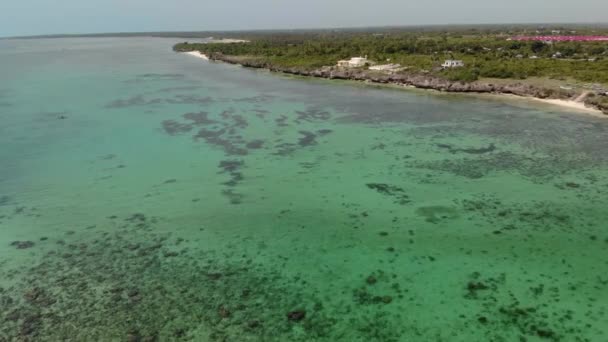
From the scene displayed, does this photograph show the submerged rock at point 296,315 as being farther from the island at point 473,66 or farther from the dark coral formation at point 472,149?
the island at point 473,66

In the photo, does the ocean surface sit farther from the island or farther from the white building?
the white building

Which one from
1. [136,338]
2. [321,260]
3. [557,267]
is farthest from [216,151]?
[557,267]

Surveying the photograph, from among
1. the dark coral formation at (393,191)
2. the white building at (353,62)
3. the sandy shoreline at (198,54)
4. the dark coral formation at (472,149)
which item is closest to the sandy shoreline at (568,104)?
the dark coral formation at (472,149)

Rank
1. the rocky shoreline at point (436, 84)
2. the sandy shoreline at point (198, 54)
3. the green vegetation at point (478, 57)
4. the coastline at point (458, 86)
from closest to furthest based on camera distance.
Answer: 1. the coastline at point (458, 86)
2. the rocky shoreline at point (436, 84)
3. the green vegetation at point (478, 57)
4. the sandy shoreline at point (198, 54)

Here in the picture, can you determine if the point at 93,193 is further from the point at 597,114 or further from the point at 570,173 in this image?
the point at 597,114

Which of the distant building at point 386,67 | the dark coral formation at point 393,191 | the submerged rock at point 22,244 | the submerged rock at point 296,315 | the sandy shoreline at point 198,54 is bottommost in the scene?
the submerged rock at point 296,315
